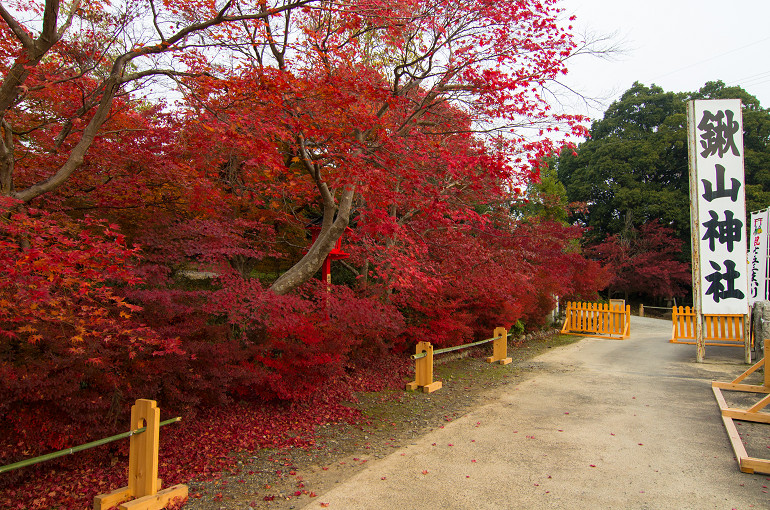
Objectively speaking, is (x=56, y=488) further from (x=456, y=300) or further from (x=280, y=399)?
(x=456, y=300)

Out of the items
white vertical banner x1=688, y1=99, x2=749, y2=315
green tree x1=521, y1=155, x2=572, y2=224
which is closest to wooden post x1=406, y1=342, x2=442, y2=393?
white vertical banner x1=688, y1=99, x2=749, y2=315

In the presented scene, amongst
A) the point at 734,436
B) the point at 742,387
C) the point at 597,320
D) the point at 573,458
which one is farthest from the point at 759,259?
the point at 573,458

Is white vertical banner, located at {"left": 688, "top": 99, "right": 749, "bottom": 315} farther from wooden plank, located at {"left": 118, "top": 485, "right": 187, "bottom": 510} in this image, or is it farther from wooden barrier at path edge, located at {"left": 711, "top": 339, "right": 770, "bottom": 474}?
wooden plank, located at {"left": 118, "top": 485, "right": 187, "bottom": 510}

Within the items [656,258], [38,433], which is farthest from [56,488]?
[656,258]

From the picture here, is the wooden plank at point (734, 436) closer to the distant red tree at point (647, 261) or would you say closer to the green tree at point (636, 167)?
the distant red tree at point (647, 261)

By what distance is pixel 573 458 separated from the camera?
4.61 m

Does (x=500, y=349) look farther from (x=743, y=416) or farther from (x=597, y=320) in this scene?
(x=597, y=320)

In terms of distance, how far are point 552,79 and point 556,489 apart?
5401 mm

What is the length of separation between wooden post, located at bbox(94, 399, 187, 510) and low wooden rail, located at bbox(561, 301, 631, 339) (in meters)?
14.4

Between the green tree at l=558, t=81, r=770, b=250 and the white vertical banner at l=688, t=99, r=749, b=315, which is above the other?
the green tree at l=558, t=81, r=770, b=250

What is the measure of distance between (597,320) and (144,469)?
14842mm

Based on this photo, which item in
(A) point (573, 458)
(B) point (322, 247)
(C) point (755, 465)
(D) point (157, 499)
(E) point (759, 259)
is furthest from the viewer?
(E) point (759, 259)

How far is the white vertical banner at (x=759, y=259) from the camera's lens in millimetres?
11125

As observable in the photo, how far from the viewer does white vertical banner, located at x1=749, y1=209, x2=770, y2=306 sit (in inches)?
438
